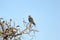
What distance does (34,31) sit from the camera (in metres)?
13.0

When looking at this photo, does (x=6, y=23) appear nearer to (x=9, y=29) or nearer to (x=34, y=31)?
(x=9, y=29)

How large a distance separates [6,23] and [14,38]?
1.32 metres

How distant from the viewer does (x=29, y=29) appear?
12.7 meters

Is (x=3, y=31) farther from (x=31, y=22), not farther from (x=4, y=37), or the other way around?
(x=31, y=22)

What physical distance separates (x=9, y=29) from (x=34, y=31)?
6.37 ft

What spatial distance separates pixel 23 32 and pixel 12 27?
951 millimetres

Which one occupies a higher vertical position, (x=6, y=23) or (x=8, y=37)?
(x=6, y=23)

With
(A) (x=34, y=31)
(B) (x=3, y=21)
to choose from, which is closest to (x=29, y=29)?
(A) (x=34, y=31)

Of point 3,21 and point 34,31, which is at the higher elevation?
point 3,21

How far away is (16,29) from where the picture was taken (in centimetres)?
1353

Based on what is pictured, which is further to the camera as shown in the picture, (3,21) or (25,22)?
(3,21)

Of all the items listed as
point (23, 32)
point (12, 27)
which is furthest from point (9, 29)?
point (23, 32)

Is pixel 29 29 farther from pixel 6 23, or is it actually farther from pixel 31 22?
pixel 6 23

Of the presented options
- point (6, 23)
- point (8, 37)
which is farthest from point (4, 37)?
point (6, 23)
